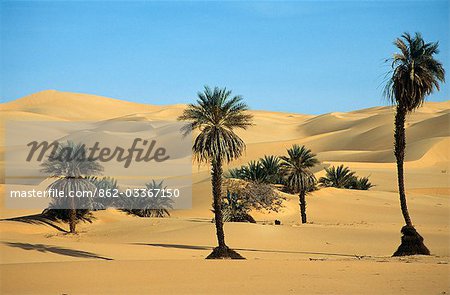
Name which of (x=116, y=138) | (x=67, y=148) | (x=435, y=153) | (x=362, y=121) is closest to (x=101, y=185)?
(x=67, y=148)

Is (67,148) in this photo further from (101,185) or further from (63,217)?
(101,185)

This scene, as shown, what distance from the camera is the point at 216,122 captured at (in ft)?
70.6

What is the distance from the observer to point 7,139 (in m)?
111

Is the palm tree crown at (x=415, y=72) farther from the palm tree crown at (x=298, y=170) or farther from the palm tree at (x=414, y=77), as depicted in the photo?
the palm tree crown at (x=298, y=170)

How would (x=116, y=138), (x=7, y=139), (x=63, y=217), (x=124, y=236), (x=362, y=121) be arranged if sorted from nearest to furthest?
1. (x=124, y=236)
2. (x=63, y=217)
3. (x=116, y=138)
4. (x=7, y=139)
5. (x=362, y=121)

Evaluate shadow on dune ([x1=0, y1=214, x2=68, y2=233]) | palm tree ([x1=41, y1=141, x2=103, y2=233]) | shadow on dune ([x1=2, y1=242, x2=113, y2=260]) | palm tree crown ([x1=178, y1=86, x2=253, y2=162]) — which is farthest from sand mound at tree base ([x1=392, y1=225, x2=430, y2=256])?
shadow on dune ([x1=0, y1=214, x2=68, y2=233])

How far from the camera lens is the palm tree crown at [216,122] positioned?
21.4 metres

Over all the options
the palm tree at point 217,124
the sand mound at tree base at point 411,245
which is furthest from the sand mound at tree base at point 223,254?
the sand mound at tree base at point 411,245

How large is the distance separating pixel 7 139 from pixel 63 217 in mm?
81887

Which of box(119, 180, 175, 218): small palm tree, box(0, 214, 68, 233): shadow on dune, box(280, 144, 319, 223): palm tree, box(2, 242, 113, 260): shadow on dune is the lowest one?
box(2, 242, 113, 260): shadow on dune

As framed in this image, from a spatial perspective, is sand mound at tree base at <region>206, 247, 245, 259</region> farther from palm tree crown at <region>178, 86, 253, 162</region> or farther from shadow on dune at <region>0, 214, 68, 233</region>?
shadow on dune at <region>0, 214, 68, 233</region>

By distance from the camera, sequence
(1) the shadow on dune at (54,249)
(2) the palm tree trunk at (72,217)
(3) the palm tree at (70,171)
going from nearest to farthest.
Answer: (1) the shadow on dune at (54,249) → (3) the palm tree at (70,171) → (2) the palm tree trunk at (72,217)

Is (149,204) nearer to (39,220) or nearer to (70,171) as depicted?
(39,220)

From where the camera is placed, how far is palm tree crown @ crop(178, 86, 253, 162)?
21391mm
